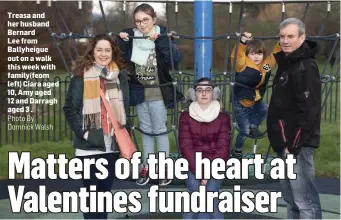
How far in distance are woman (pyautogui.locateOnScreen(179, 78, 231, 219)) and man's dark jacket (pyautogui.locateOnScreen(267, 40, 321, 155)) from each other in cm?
40

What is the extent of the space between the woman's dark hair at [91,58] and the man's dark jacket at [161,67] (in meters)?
0.16

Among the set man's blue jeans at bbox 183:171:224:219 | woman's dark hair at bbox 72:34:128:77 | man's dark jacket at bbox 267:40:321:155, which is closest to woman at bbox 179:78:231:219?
man's blue jeans at bbox 183:171:224:219

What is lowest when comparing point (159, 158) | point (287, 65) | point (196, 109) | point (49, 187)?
point (49, 187)

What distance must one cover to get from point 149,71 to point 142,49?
0.45ft

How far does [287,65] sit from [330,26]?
821 centimetres

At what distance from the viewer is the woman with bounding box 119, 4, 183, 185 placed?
395 centimetres

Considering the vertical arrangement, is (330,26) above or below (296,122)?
above

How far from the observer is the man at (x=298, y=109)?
3.61 meters

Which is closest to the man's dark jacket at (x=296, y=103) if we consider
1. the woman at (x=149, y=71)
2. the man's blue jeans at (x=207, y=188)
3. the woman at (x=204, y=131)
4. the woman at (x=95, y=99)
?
the woman at (x=204, y=131)

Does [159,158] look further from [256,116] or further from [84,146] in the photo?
[256,116]

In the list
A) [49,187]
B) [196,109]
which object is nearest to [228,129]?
[196,109]

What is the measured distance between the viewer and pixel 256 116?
4.62 meters

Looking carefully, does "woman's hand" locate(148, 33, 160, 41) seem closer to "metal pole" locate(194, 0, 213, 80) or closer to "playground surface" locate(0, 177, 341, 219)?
"metal pole" locate(194, 0, 213, 80)

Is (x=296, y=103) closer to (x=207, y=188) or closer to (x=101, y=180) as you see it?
(x=207, y=188)
